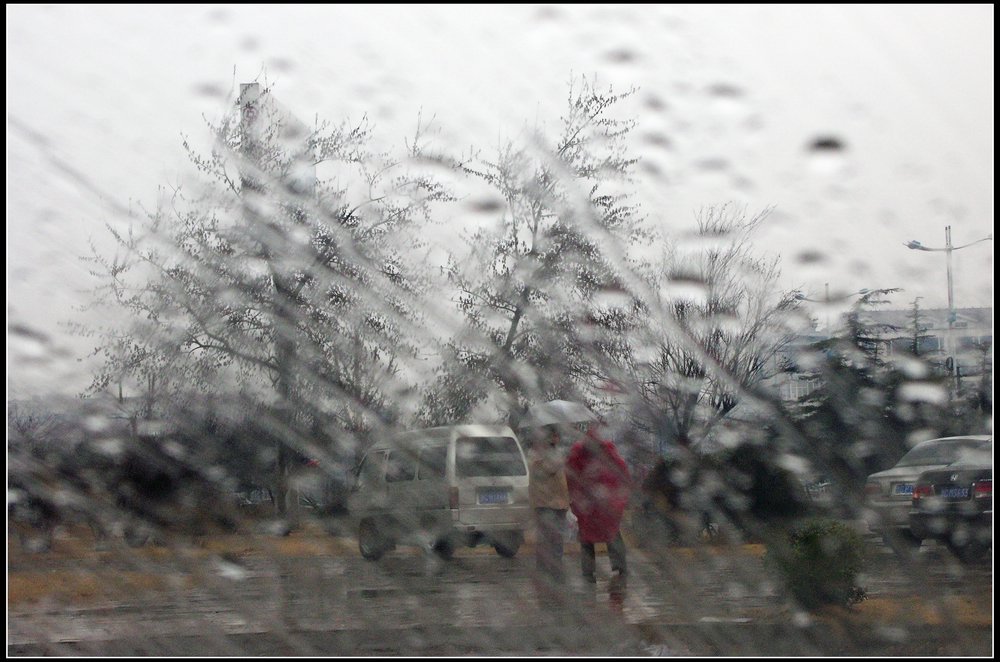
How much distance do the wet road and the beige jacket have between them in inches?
27.7

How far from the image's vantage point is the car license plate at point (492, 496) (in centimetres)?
1386

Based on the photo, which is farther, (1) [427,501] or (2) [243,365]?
(2) [243,365]

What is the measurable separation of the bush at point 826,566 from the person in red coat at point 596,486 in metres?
2.19

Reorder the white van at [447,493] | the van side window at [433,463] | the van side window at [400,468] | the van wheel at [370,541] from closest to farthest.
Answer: the white van at [447,493] < the van side window at [433,463] < the van wheel at [370,541] < the van side window at [400,468]

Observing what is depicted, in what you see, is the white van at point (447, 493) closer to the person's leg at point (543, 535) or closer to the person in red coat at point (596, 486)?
the person's leg at point (543, 535)

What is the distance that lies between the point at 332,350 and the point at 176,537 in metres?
3.70

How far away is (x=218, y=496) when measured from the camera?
53.9ft

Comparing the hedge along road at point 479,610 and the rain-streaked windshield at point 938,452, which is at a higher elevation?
the rain-streaked windshield at point 938,452

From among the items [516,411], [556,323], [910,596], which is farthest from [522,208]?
[910,596]

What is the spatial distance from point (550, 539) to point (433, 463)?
468 centimetres

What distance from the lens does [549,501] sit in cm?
955

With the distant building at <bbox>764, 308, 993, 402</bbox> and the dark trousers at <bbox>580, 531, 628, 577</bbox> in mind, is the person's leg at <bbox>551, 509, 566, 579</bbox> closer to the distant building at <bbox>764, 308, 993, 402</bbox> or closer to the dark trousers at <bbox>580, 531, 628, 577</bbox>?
the dark trousers at <bbox>580, 531, 628, 577</bbox>

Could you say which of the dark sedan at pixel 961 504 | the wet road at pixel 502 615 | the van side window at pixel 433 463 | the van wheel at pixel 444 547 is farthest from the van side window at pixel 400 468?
the dark sedan at pixel 961 504

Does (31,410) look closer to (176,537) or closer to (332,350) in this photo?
(176,537)
